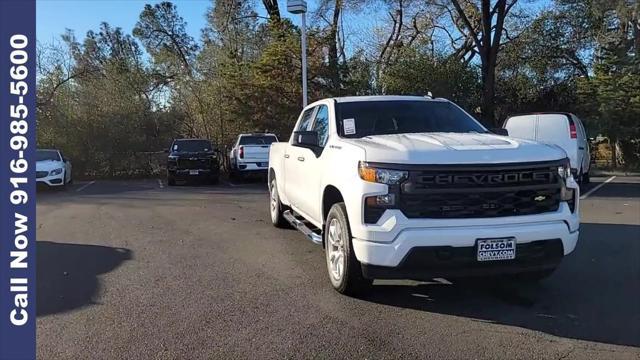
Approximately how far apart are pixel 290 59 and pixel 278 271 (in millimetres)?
16970

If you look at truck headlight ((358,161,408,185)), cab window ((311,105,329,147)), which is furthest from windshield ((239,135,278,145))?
truck headlight ((358,161,408,185))

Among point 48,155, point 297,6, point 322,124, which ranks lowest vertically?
point 48,155

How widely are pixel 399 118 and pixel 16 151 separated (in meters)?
4.57

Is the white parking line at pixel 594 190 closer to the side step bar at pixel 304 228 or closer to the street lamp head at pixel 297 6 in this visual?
the side step bar at pixel 304 228

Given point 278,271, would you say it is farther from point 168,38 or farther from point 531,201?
point 168,38

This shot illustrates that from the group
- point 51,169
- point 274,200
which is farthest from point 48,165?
point 274,200

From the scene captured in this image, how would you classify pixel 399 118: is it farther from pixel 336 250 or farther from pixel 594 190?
pixel 594 190

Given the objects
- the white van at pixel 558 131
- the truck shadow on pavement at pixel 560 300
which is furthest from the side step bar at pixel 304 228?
the white van at pixel 558 131

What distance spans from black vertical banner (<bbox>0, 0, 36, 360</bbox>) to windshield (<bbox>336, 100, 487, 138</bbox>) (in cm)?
392

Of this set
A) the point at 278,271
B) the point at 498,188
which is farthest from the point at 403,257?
the point at 278,271

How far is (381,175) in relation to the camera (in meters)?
4.85

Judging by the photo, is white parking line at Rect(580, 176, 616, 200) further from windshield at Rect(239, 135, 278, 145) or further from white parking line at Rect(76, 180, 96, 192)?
white parking line at Rect(76, 180, 96, 192)

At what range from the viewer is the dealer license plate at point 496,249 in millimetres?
4738

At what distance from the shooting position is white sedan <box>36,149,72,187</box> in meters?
17.5
